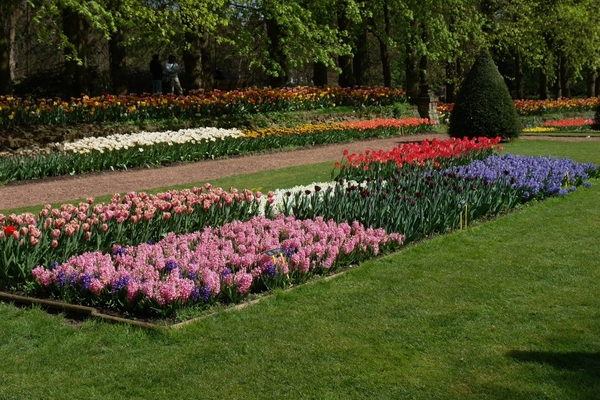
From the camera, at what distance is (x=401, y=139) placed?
2027cm

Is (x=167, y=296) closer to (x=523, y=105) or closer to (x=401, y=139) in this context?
(x=401, y=139)

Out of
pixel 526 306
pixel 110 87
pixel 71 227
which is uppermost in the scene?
pixel 110 87

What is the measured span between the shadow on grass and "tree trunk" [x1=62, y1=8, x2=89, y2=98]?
16870 millimetres

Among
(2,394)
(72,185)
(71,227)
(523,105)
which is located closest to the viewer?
(2,394)

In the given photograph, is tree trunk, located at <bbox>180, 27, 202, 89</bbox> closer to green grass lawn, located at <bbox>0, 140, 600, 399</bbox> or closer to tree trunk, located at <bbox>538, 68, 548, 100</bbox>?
green grass lawn, located at <bbox>0, 140, 600, 399</bbox>

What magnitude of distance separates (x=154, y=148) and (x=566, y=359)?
11062 mm

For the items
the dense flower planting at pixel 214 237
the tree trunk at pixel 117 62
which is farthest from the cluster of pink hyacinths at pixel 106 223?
the tree trunk at pixel 117 62

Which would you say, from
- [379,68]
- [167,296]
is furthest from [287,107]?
[379,68]

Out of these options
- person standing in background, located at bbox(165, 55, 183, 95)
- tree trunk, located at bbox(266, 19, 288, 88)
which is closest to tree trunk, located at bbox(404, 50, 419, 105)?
tree trunk, located at bbox(266, 19, 288, 88)

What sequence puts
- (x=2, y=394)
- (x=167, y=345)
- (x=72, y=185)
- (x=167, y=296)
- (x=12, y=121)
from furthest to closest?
(x=12, y=121) < (x=72, y=185) < (x=167, y=296) < (x=167, y=345) < (x=2, y=394)

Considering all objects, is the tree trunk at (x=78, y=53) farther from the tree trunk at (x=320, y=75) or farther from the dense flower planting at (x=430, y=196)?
the dense flower planting at (x=430, y=196)

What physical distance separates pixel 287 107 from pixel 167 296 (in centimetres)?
1585

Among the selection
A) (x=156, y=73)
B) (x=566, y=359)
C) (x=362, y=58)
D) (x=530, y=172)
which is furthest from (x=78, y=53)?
(x=566, y=359)

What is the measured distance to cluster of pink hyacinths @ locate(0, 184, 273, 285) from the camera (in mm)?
6441
